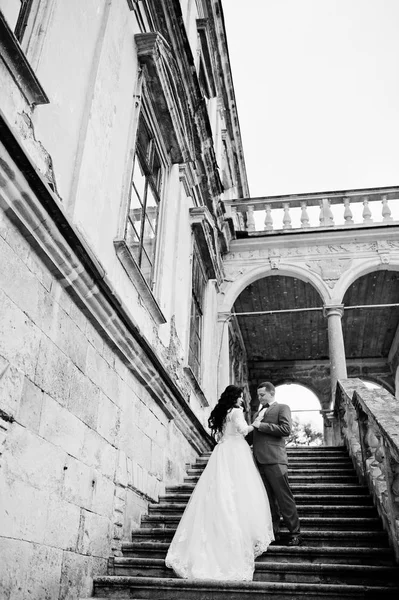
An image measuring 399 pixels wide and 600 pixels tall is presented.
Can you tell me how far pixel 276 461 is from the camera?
480cm

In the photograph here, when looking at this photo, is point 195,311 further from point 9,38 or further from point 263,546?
point 9,38

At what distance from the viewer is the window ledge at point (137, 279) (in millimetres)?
5207

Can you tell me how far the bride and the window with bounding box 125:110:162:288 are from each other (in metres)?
2.47

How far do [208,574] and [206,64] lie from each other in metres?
11.2

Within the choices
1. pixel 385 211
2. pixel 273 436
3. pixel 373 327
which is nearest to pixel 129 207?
pixel 273 436

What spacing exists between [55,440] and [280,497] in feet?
6.79

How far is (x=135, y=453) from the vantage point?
17.6 feet

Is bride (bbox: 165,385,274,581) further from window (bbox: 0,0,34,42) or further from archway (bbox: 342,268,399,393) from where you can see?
archway (bbox: 342,268,399,393)

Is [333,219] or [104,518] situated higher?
[333,219]

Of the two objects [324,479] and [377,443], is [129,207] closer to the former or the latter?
[377,443]

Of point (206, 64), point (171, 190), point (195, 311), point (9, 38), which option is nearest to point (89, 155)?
point (9, 38)

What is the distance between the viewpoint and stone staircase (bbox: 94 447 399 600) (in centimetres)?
374

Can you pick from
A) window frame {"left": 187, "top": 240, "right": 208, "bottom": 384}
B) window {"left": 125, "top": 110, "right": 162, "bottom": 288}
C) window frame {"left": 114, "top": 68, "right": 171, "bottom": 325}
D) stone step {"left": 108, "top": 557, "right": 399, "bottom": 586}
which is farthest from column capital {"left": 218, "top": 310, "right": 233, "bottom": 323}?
stone step {"left": 108, "top": 557, "right": 399, "bottom": 586}

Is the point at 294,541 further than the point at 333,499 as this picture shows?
No
